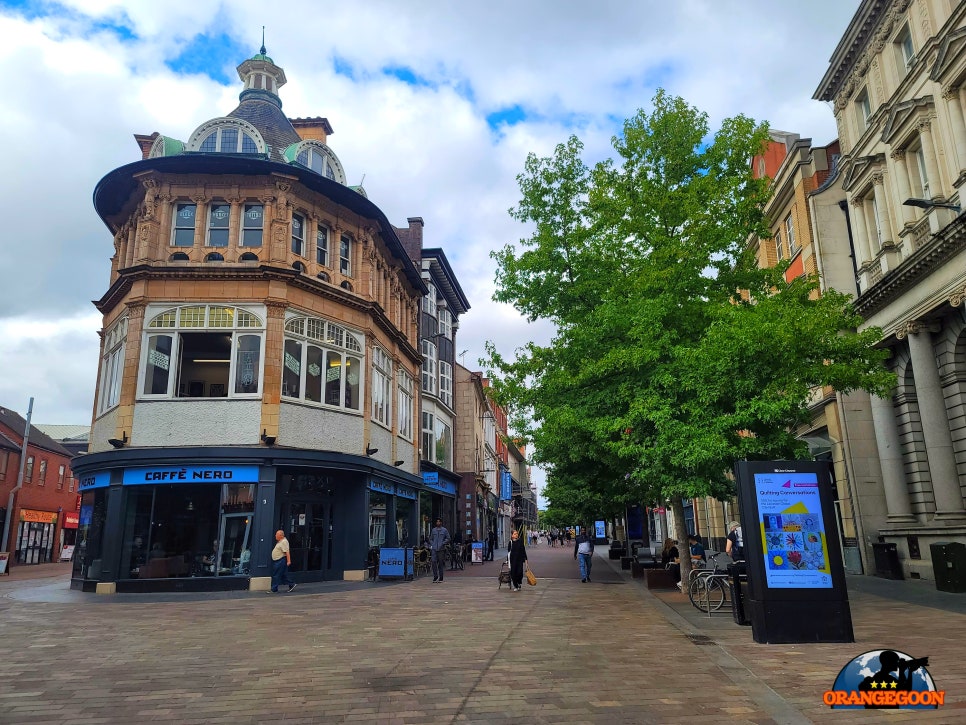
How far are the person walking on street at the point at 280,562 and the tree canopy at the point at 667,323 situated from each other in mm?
6673

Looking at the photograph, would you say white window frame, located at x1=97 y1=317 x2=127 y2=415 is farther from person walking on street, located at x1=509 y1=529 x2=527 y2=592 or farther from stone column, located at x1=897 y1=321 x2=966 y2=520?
stone column, located at x1=897 y1=321 x2=966 y2=520

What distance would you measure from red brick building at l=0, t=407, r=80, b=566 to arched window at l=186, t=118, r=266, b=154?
2522cm

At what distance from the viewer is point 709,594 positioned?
12.5 metres

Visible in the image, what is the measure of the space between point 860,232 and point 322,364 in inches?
703

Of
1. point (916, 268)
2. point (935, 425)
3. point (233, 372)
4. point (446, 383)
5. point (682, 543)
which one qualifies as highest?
point (446, 383)

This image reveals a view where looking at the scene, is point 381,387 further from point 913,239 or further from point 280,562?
point 913,239

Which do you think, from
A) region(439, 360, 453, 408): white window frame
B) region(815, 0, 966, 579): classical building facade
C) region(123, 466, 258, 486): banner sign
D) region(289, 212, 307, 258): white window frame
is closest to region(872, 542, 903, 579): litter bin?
region(815, 0, 966, 579): classical building facade

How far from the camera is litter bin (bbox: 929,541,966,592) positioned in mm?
15312

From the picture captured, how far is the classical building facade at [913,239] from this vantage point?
17.4 metres

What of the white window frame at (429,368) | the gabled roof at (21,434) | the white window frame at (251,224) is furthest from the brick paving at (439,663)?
the gabled roof at (21,434)

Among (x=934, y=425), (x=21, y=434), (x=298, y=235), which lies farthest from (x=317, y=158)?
(x=21, y=434)

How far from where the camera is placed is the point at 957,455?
61.7 ft

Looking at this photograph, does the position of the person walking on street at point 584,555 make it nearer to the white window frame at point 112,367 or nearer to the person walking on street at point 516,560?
the person walking on street at point 516,560

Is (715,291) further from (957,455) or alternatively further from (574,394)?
(957,455)
